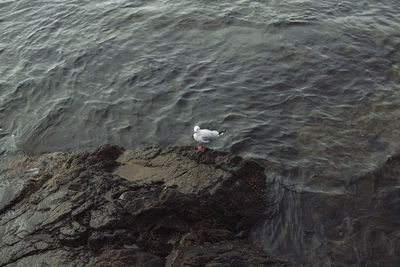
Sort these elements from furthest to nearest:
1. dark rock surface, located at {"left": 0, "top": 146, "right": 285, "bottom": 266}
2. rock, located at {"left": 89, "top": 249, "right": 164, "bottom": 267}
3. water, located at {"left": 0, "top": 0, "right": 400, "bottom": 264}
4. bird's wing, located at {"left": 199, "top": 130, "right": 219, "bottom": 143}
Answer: water, located at {"left": 0, "top": 0, "right": 400, "bottom": 264}, bird's wing, located at {"left": 199, "top": 130, "right": 219, "bottom": 143}, dark rock surface, located at {"left": 0, "top": 146, "right": 285, "bottom": 266}, rock, located at {"left": 89, "top": 249, "right": 164, "bottom": 267}

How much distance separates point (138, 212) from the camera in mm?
8211

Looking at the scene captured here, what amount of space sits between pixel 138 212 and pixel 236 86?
7644mm

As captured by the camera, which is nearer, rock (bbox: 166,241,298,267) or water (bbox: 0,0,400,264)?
rock (bbox: 166,241,298,267)

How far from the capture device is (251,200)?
30.1ft

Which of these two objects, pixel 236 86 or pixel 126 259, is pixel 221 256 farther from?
pixel 236 86

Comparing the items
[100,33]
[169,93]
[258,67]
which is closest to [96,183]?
[169,93]

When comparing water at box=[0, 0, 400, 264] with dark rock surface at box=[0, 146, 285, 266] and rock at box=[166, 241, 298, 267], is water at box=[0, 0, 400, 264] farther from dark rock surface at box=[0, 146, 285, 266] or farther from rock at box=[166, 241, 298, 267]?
dark rock surface at box=[0, 146, 285, 266]

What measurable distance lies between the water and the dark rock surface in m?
1.24

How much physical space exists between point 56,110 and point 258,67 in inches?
329

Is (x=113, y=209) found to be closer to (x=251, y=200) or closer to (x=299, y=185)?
(x=251, y=200)

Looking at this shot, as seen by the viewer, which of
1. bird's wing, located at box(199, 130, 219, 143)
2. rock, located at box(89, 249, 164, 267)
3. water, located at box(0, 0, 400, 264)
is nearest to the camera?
rock, located at box(89, 249, 164, 267)

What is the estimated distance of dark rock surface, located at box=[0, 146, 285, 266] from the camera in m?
7.82

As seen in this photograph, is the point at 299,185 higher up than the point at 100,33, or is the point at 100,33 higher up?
the point at 100,33

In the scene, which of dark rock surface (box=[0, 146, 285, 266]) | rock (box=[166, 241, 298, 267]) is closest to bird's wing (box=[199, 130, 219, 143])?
dark rock surface (box=[0, 146, 285, 266])
